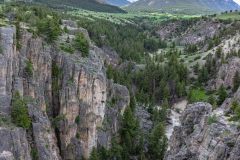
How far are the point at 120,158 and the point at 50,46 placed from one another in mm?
32738

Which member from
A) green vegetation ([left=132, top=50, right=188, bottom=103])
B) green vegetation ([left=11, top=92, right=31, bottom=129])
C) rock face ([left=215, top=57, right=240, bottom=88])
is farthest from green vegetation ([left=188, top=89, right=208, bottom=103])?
green vegetation ([left=11, top=92, right=31, bottom=129])

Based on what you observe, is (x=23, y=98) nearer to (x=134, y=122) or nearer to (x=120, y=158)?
(x=120, y=158)

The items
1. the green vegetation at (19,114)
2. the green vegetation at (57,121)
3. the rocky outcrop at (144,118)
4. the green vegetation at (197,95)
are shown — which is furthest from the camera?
the green vegetation at (197,95)

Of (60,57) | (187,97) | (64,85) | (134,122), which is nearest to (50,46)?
(60,57)

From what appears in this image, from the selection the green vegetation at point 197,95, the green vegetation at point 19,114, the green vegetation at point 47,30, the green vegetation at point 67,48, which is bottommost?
the green vegetation at point 197,95

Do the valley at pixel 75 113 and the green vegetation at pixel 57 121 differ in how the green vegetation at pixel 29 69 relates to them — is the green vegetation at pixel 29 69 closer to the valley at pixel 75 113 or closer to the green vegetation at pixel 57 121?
the valley at pixel 75 113

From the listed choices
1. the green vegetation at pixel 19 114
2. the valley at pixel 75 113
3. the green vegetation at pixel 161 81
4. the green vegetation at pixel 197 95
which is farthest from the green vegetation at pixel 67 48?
the green vegetation at pixel 197 95

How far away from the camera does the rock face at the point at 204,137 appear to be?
203 feet

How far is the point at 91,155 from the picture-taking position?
10469cm

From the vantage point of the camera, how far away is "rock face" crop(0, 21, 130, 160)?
91894mm

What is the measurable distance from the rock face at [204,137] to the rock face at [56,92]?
29.5m

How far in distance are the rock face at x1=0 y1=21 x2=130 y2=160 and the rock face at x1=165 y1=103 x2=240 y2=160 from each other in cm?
2951

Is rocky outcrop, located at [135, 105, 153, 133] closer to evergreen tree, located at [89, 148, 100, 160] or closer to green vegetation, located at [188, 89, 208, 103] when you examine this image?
green vegetation, located at [188, 89, 208, 103]

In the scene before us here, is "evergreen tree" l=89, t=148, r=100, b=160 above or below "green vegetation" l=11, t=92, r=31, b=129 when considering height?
below
